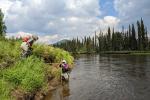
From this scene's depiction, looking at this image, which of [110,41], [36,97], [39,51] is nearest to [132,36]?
[110,41]

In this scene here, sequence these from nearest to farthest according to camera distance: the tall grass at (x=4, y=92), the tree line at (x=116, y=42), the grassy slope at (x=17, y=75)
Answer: the tall grass at (x=4, y=92) → the grassy slope at (x=17, y=75) → the tree line at (x=116, y=42)

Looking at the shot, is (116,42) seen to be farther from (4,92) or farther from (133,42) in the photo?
(4,92)

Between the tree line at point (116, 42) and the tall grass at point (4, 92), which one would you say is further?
the tree line at point (116, 42)

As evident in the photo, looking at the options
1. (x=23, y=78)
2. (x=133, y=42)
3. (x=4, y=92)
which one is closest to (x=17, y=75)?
(x=23, y=78)

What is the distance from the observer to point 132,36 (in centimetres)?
13288

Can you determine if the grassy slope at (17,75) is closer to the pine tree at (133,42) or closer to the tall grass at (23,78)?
the tall grass at (23,78)

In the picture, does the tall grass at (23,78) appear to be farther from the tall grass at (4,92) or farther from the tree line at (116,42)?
the tree line at (116,42)

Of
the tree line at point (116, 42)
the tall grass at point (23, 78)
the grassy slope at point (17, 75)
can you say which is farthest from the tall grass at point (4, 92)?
the tree line at point (116, 42)

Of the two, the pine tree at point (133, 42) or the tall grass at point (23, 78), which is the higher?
the pine tree at point (133, 42)

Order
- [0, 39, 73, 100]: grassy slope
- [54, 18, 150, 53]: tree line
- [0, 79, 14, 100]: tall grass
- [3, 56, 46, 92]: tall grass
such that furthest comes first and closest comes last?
[54, 18, 150, 53]: tree line, [3, 56, 46, 92]: tall grass, [0, 39, 73, 100]: grassy slope, [0, 79, 14, 100]: tall grass

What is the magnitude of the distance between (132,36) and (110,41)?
20.8m

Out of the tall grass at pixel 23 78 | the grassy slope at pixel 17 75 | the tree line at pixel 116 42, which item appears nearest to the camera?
the grassy slope at pixel 17 75

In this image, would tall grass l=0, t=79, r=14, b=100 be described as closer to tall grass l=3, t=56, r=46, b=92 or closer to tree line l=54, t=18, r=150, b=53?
tall grass l=3, t=56, r=46, b=92

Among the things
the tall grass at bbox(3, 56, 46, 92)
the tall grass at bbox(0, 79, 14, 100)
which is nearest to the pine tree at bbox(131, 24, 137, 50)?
the tall grass at bbox(3, 56, 46, 92)
